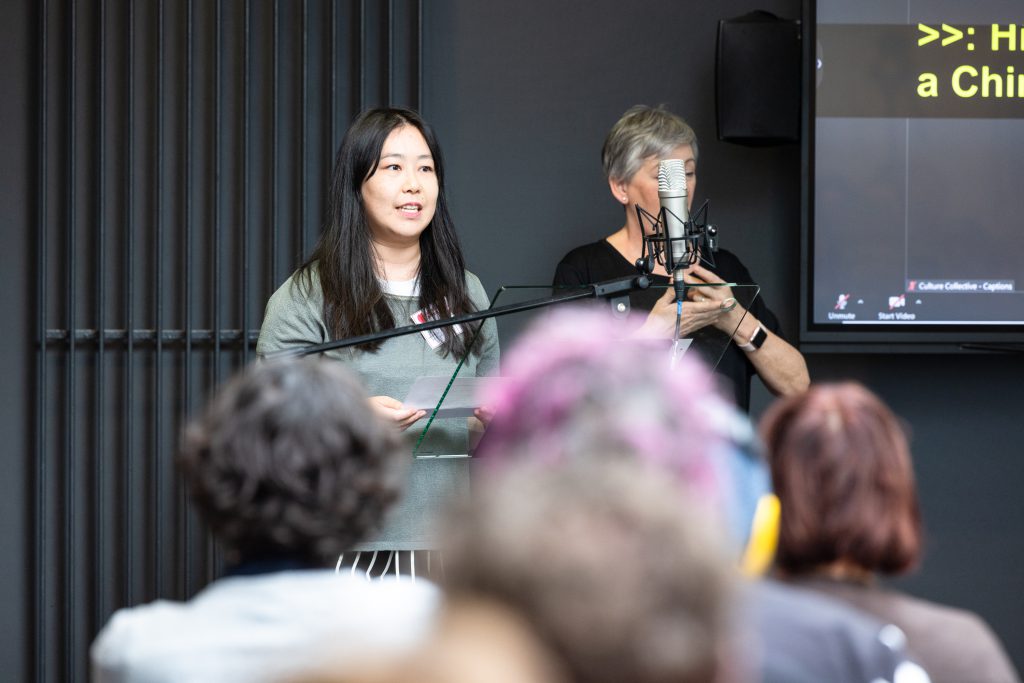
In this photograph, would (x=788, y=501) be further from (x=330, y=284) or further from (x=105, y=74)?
(x=105, y=74)

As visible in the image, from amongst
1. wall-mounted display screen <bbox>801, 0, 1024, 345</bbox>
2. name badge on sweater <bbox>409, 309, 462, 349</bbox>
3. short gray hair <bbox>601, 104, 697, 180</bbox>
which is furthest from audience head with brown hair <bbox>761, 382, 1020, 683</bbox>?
wall-mounted display screen <bbox>801, 0, 1024, 345</bbox>

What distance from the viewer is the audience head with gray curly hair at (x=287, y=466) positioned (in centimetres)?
136

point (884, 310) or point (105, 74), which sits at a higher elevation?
point (105, 74)

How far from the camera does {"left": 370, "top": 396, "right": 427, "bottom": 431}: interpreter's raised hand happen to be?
2.45m

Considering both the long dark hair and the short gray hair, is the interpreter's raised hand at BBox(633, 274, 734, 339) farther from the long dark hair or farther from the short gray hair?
the short gray hair

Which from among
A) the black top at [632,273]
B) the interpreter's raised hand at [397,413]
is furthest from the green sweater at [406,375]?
the black top at [632,273]

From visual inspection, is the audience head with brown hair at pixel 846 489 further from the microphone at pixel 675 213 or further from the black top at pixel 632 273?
the black top at pixel 632 273

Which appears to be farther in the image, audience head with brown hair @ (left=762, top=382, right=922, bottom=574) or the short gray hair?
the short gray hair

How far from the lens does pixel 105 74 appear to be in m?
4.01

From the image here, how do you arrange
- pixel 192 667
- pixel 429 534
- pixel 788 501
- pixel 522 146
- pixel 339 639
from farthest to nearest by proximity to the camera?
pixel 522 146 → pixel 429 534 → pixel 788 501 → pixel 192 667 → pixel 339 639

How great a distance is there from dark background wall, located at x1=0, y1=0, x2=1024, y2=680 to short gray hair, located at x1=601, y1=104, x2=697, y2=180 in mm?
640

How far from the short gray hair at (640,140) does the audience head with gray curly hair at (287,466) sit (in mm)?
2233

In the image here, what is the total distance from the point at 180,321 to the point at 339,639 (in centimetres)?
331

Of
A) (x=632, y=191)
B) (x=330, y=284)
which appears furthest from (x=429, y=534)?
(x=632, y=191)
